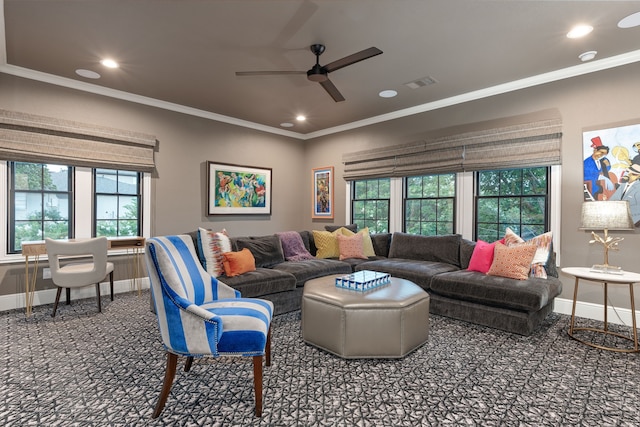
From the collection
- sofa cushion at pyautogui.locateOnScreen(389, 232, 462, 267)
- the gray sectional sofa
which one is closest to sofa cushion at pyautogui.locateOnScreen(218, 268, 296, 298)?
the gray sectional sofa

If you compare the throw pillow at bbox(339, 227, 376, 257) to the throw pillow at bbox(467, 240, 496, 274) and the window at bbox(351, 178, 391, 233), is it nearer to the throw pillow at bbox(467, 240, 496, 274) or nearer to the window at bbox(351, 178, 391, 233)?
the window at bbox(351, 178, 391, 233)

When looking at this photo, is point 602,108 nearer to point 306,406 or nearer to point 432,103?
point 432,103

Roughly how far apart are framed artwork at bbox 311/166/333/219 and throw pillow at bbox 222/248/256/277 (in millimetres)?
2770

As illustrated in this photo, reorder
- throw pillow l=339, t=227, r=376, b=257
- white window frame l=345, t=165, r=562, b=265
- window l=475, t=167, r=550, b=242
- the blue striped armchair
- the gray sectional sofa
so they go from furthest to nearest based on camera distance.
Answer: throw pillow l=339, t=227, r=376, b=257
window l=475, t=167, r=550, b=242
white window frame l=345, t=165, r=562, b=265
the gray sectional sofa
the blue striped armchair

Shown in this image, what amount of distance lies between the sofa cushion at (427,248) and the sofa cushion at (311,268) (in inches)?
32.8

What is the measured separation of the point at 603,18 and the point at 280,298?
3.80m

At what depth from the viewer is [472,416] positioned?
1.87 meters

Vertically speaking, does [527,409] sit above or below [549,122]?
below

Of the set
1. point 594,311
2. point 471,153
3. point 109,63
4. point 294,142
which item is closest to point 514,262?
point 594,311

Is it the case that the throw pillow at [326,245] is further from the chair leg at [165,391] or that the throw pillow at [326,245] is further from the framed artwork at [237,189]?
the chair leg at [165,391]

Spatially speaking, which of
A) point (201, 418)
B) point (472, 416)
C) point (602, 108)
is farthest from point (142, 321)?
point (602, 108)

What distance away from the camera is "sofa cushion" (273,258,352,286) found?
3.90 m

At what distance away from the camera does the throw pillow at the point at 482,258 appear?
11.9 ft

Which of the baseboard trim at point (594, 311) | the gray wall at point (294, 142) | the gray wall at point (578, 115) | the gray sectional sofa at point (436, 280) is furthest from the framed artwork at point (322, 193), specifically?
the baseboard trim at point (594, 311)
